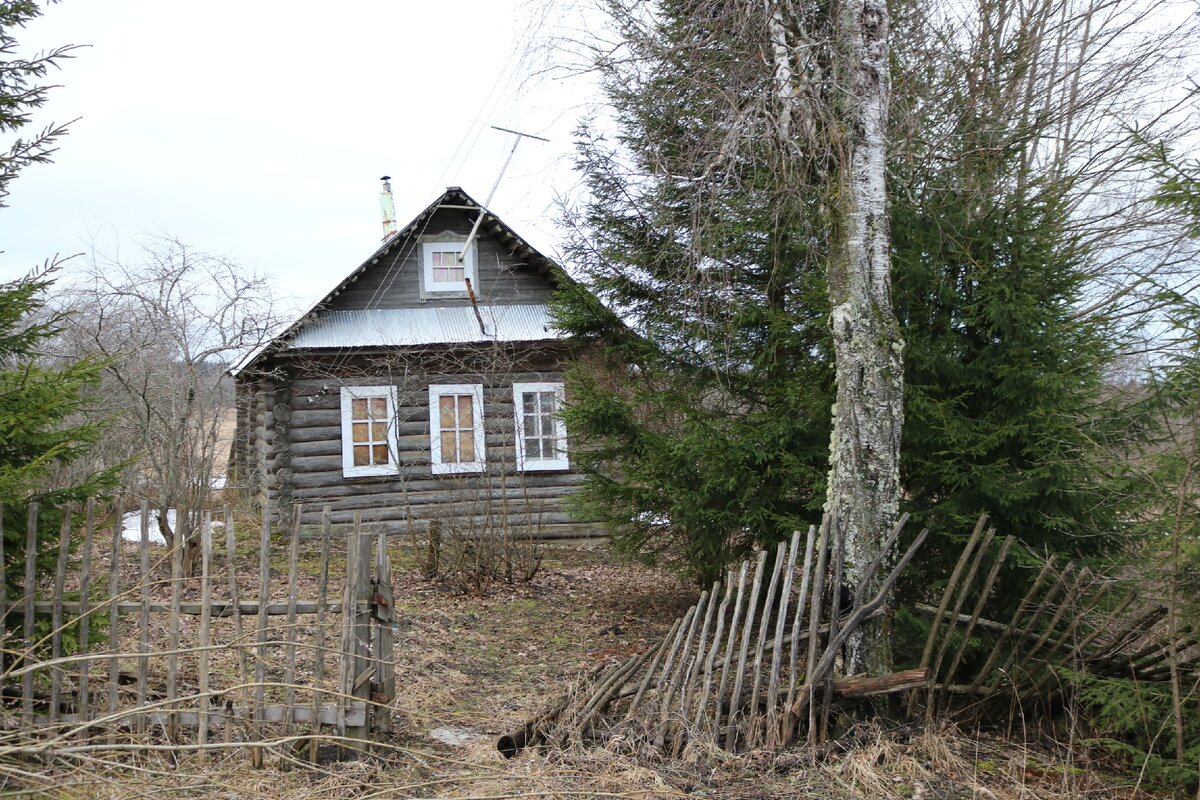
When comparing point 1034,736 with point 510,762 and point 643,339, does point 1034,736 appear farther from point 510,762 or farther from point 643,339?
point 643,339

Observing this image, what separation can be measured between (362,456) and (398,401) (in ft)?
5.63

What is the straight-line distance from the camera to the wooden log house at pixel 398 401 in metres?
14.3

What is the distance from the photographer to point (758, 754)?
5395 mm

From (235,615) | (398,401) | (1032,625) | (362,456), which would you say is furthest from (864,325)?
(362,456)

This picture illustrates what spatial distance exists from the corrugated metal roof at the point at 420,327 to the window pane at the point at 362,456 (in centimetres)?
175

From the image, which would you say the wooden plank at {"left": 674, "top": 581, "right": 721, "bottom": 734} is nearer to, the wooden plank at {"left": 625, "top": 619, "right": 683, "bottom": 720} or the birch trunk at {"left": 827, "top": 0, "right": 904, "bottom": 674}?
the wooden plank at {"left": 625, "top": 619, "right": 683, "bottom": 720}

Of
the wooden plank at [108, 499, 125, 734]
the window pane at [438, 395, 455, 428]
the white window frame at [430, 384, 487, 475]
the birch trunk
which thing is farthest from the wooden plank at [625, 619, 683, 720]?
the window pane at [438, 395, 455, 428]

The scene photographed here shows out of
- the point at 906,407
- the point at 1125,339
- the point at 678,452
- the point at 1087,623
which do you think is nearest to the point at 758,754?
the point at 1087,623

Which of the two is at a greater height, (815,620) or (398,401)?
→ (398,401)

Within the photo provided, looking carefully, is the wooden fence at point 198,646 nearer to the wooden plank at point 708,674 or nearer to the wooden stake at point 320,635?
the wooden stake at point 320,635

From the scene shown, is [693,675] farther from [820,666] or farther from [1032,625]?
[1032,625]

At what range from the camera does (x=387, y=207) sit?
64.1 feet

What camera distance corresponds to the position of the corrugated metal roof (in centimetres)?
1441

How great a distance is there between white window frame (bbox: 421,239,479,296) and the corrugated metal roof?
1.07 feet
